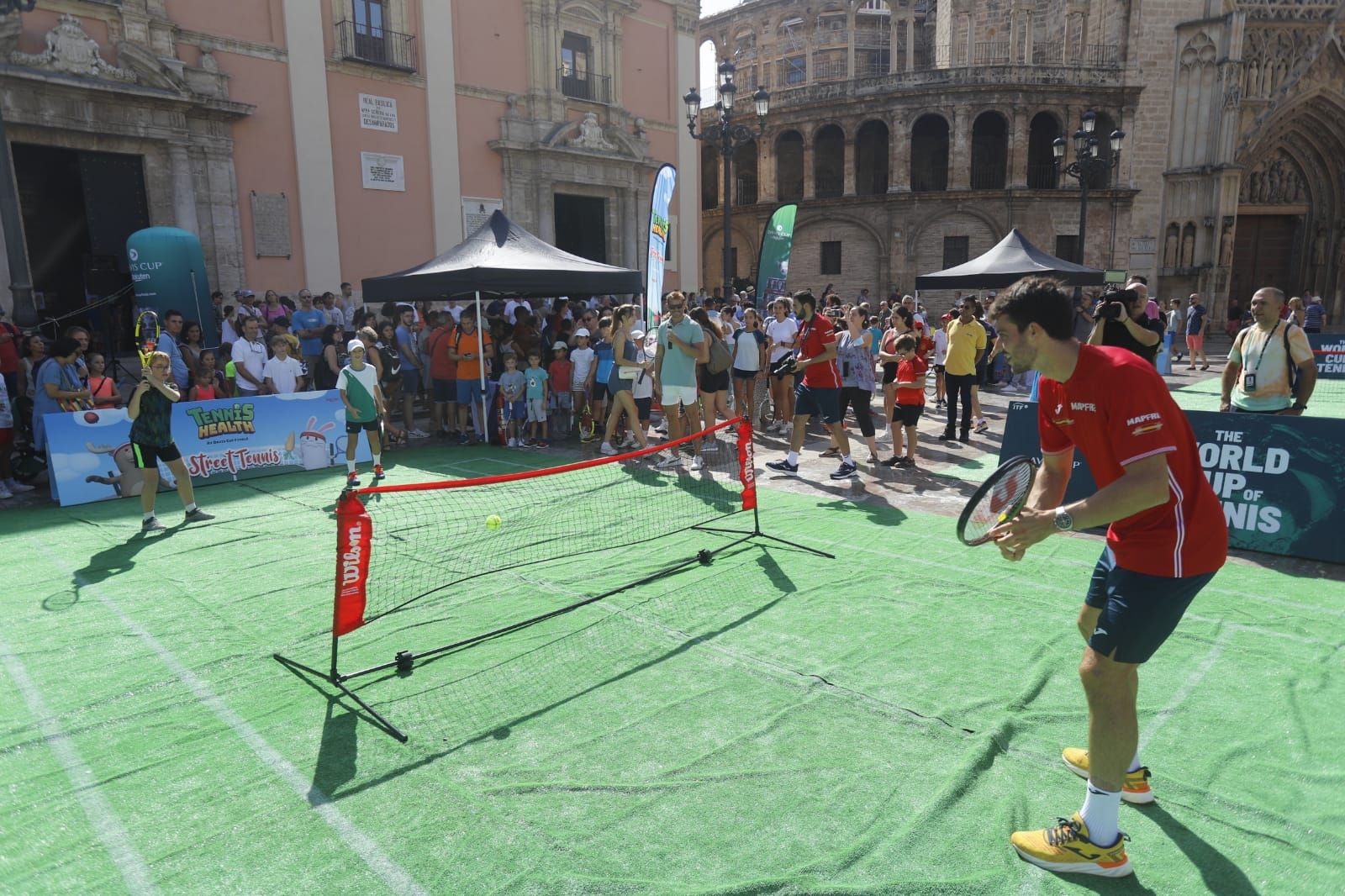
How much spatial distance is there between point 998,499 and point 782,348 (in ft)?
33.9

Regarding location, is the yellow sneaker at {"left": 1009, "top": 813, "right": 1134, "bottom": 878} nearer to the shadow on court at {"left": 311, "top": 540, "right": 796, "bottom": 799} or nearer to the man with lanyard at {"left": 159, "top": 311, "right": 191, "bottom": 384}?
the shadow on court at {"left": 311, "top": 540, "right": 796, "bottom": 799}

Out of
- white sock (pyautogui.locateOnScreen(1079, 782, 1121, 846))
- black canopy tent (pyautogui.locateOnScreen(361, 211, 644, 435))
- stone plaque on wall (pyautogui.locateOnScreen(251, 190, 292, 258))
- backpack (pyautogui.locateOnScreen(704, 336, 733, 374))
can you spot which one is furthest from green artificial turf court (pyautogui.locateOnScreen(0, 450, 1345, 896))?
stone plaque on wall (pyautogui.locateOnScreen(251, 190, 292, 258))

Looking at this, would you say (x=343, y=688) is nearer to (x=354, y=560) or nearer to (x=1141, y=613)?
(x=354, y=560)

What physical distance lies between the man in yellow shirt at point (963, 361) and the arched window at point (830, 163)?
31014mm

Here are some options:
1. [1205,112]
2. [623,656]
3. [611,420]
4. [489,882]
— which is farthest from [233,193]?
[1205,112]

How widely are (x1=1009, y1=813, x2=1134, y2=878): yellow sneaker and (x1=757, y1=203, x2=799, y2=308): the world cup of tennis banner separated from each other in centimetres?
1771

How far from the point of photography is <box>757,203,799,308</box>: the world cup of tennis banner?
20266mm

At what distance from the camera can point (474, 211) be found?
73.8 ft

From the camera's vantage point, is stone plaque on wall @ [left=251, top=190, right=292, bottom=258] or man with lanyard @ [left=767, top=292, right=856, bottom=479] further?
stone plaque on wall @ [left=251, top=190, right=292, bottom=258]

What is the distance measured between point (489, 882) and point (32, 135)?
1858 cm

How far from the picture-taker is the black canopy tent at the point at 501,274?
12.1 meters

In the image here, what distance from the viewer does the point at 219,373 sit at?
12.3 metres

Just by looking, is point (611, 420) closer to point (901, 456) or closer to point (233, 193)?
point (901, 456)

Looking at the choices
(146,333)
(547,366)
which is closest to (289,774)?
(146,333)
